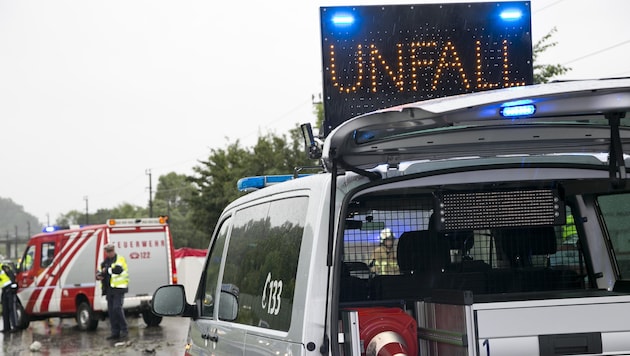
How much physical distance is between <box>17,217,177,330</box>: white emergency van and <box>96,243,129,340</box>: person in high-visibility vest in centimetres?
188

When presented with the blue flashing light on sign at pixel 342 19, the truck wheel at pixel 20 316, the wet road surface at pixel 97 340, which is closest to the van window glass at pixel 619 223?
the blue flashing light on sign at pixel 342 19

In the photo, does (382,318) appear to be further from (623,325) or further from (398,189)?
(623,325)

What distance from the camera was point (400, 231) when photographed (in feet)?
14.9

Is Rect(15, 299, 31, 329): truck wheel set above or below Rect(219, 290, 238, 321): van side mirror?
below

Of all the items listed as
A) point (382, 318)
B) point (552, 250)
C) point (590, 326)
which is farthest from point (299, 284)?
point (552, 250)

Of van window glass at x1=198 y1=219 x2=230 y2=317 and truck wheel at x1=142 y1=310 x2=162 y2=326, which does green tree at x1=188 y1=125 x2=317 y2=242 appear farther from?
van window glass at x1=198 y1=219 x2=230 y2=317

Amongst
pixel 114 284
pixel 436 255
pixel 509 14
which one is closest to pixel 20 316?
pixel 114 284

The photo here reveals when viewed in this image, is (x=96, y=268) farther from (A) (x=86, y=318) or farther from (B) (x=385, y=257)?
(B) (x=385, y=257)

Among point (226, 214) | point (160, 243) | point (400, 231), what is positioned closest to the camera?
point (400, 231)

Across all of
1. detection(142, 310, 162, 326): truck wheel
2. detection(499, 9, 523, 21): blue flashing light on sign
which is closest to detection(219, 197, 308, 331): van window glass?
detection(499, 9, 523, 21): blue flashing light on sign

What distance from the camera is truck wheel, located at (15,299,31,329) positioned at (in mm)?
23281

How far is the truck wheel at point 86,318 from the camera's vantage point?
21672 millimetres

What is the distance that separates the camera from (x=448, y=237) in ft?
15.3

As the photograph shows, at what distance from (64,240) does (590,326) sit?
19.8 m
